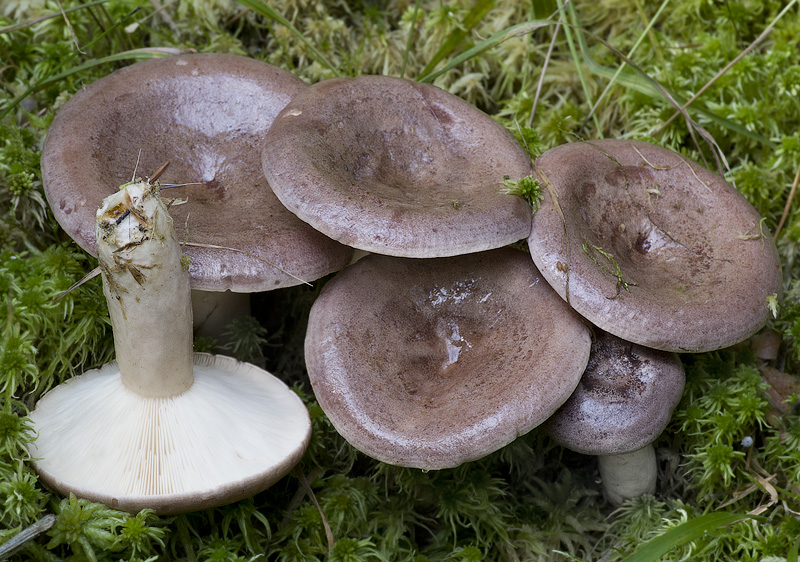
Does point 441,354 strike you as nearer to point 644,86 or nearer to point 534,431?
point 534,431

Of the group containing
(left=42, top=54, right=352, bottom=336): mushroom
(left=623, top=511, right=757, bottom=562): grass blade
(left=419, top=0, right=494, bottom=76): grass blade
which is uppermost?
(left=419, top=0, right=494, bottom=76): grass blade

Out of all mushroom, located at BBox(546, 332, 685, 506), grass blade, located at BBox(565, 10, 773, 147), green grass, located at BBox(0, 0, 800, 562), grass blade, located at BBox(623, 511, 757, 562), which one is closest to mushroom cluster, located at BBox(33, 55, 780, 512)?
mushroom, located at BBox(546, 332, 685, 506)

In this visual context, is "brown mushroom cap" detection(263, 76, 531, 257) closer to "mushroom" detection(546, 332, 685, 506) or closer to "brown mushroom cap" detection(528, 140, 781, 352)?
"brown mushroom cap" detection(528, 140, 781, 352)

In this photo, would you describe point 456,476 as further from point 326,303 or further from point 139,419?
point 139,419

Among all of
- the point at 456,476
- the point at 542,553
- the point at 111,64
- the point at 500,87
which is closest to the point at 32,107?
the point at 111,64

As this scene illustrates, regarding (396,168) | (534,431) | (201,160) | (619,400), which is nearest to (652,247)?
(619,400)

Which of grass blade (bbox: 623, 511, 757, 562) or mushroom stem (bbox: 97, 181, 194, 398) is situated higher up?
mushroom stem (bbox: 97, 181, 194, 398)

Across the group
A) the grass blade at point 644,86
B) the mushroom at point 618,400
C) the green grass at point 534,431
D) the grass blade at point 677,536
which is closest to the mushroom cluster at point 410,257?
the mushroom at point 618,400
